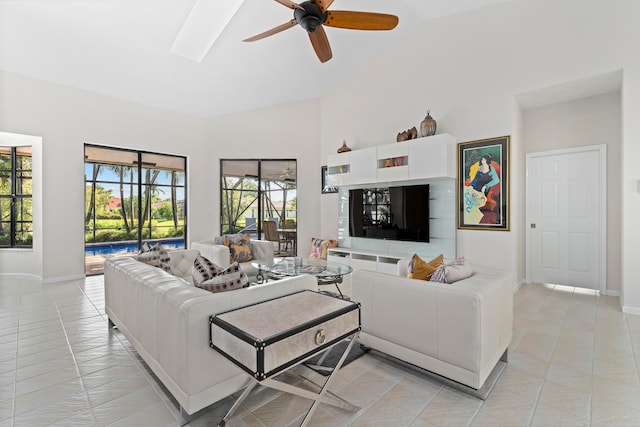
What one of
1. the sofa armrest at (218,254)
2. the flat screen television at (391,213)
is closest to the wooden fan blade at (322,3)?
the flat screen television at (391,213)

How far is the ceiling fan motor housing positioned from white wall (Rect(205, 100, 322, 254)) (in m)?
3.68

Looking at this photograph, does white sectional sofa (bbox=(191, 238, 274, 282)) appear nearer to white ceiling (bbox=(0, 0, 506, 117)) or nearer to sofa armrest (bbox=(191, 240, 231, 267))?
sofa armrest (bbox=(191, 240, 231, 267))

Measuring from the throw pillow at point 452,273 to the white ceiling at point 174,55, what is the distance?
372 centimetres

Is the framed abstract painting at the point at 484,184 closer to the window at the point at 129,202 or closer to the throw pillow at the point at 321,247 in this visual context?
the throw pillow at the point at 321,247

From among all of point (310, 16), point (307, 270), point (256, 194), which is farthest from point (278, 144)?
point (310, 16)

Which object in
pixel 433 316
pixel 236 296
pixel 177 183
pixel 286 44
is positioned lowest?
pixel 433 316

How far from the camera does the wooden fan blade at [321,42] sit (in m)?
2.99

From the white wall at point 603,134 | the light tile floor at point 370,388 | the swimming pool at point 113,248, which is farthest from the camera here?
the swimming pool at point 113,248

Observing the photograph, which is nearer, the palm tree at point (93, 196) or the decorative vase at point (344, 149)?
the palm tree at point (93, 196)

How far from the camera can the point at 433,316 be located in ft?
6.30

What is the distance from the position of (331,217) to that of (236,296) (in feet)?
14.8

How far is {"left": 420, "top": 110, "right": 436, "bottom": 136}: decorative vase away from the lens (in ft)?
14.7

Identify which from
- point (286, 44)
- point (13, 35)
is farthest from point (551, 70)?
point (13, 35)

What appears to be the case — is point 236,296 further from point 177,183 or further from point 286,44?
point 177,183
